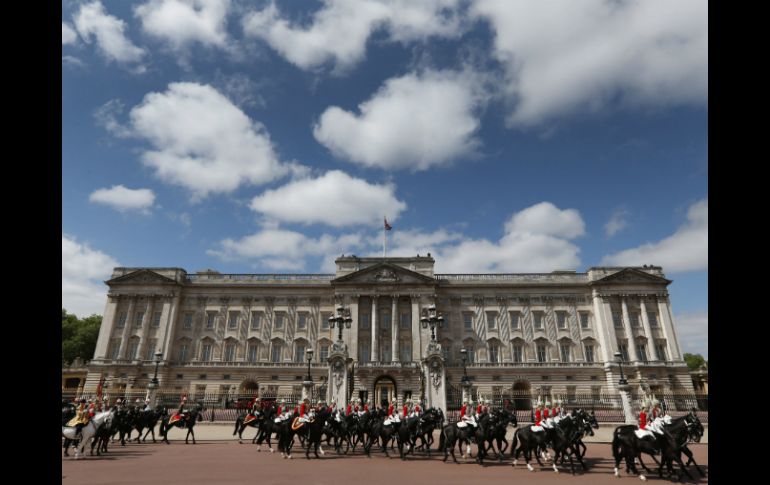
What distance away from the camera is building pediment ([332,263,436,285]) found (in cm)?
5197

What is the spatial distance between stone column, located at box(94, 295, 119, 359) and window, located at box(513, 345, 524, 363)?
48408 mm

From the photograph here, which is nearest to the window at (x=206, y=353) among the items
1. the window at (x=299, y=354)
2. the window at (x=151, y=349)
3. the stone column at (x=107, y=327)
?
the window at (x=151, y=349)

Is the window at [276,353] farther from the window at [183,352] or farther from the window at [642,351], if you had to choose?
the window at [642,351]

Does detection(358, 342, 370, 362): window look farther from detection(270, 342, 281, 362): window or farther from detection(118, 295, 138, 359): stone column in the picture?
detection(118, 295, 138, 359): stone column

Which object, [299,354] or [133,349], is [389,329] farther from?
[133,349]

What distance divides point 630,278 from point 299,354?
4160 centimetres

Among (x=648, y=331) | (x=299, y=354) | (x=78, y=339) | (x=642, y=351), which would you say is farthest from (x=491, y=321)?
(x=78, y=339)

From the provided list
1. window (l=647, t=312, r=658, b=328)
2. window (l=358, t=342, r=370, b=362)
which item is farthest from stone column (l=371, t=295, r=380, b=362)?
window (l=647, t=312, r=658, b=328)

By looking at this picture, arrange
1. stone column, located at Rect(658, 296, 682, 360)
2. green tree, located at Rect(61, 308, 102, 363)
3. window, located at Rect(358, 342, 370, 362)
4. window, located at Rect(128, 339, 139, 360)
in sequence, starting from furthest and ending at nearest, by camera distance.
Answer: green tree, located at Rect(61, 308, 102, 363) < window, located at Rect(128, 339, 139, 360) < window, located at Rect(358, 342, 370, 362) < stone column, located at Rect(658, 296, 682, 360)

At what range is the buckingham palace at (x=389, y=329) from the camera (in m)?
48.6
